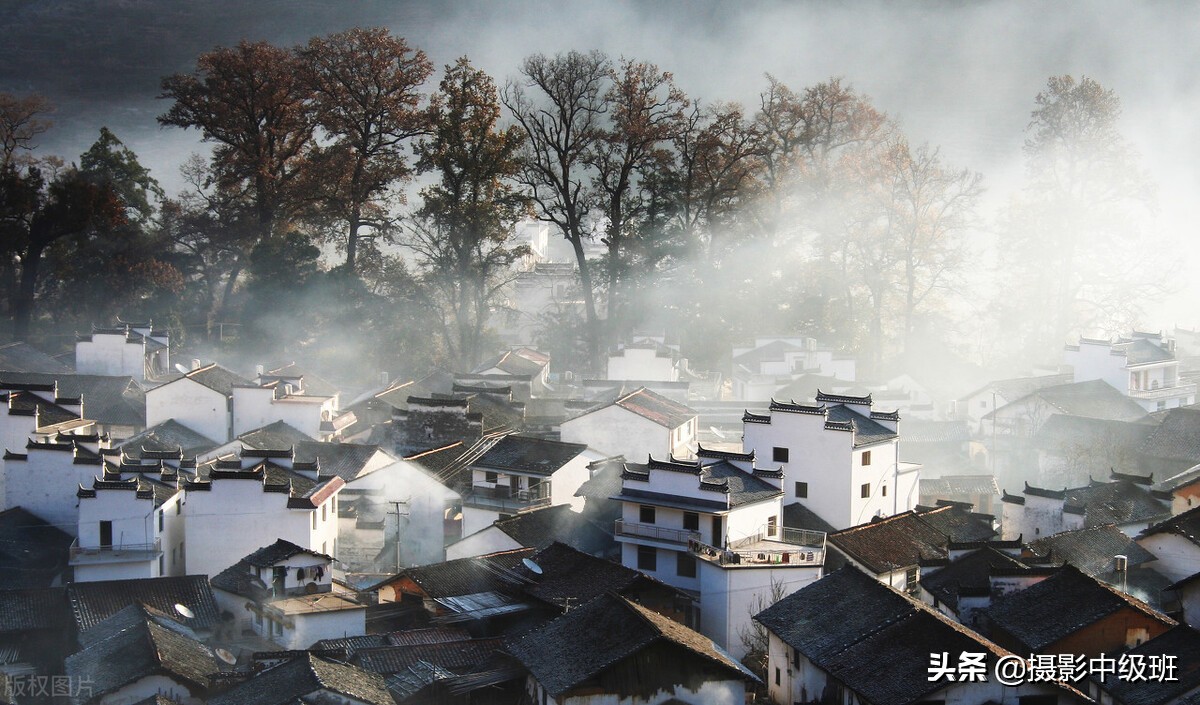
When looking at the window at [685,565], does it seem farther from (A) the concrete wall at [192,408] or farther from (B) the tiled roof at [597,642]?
(A) the concrete wall at [192,408]

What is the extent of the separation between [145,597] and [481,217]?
1243cm

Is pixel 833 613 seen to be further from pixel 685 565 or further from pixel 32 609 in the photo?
pixel 32 609

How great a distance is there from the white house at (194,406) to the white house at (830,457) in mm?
9042

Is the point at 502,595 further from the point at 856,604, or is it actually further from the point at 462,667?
the point at 856,604

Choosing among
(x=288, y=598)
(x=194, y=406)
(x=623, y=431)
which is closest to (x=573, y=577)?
(x=288, y=598)

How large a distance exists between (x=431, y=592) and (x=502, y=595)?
853 millimetres

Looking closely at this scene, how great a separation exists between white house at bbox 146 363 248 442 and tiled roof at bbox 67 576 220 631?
6712mm

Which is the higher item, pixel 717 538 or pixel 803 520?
pixel 717 538

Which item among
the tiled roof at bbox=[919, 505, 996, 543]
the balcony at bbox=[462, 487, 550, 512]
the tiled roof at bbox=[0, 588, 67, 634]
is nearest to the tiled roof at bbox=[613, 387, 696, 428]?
the balcony at bbox=[462, 487, 550, 512]

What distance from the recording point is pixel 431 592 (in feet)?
48.5

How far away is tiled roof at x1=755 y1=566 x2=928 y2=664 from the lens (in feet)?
38.7

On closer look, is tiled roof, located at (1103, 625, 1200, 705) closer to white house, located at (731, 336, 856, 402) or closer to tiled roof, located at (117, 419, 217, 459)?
tiled roof, located at (117, 419, 217, 459)

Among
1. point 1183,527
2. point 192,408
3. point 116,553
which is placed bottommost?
point 116,553

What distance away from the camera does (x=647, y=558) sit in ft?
52.0
